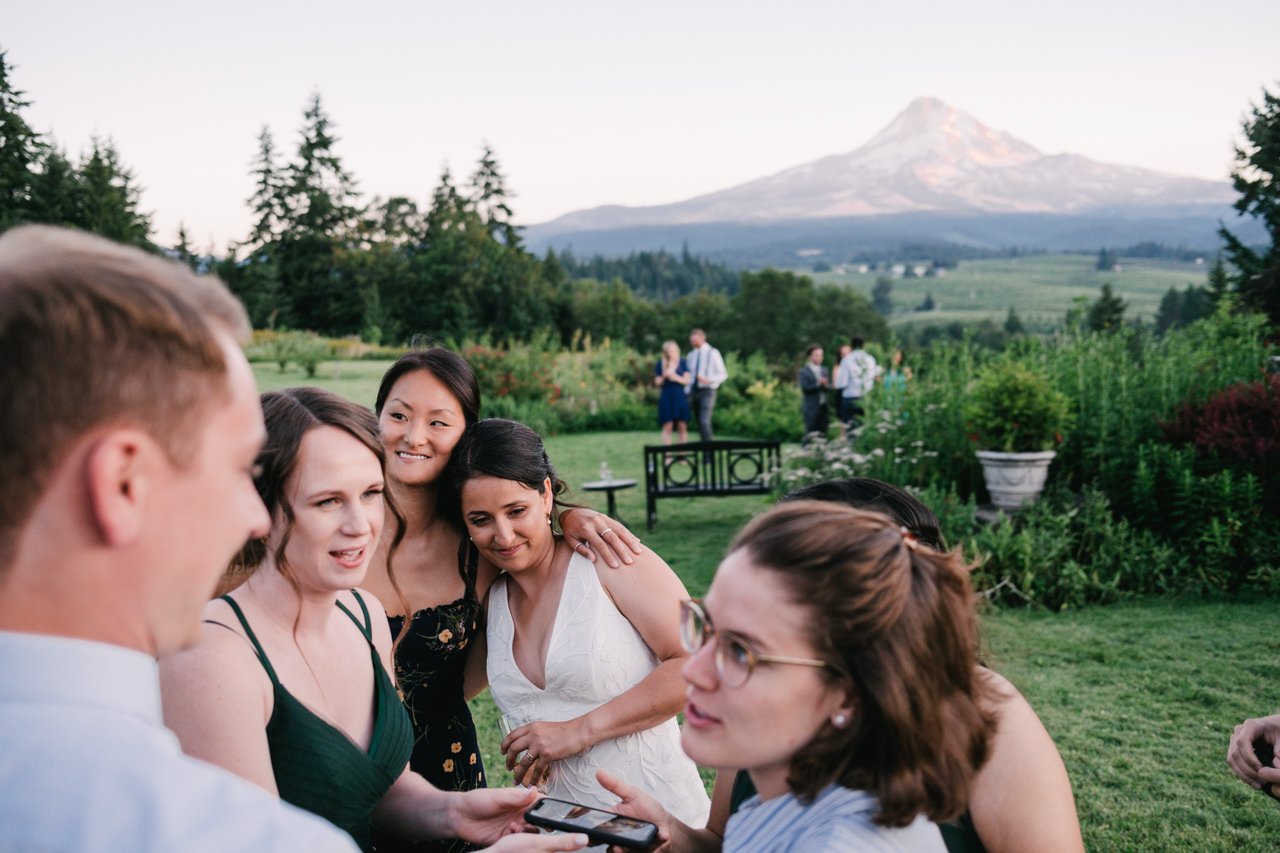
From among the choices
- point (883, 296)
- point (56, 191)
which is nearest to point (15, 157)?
point (56, 191)

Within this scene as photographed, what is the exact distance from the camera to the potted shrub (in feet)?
29.8

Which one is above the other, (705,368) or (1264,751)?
(1264,751)

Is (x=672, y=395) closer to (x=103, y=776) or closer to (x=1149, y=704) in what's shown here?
(x=1149, y=704)

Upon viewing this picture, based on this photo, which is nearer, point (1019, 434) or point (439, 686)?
point (439, 686)

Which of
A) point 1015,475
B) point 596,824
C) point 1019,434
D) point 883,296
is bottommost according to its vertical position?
point 883,296

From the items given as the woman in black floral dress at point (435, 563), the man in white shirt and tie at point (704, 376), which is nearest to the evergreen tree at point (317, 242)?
the man in white shirt and tie at point (704, 376)

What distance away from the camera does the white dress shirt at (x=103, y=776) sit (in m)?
0.86

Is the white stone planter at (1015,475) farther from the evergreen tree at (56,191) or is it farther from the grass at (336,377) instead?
the evergreen tree at (56,191)

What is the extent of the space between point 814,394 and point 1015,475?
385 inches

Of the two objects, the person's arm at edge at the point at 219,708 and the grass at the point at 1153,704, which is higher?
the person's arm at edge at the point at 219,708

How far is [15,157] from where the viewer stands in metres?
39.7

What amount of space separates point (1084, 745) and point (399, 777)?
4769 mm

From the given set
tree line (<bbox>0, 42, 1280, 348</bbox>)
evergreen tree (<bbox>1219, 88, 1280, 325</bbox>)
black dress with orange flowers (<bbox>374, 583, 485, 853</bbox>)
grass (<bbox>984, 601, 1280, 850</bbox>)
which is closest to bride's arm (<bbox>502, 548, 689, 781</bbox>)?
black dress with orange flowers (<bbox>374, 583, 485, 853</bbox>)

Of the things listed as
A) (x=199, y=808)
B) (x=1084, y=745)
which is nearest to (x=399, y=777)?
(x=199, y=808)
